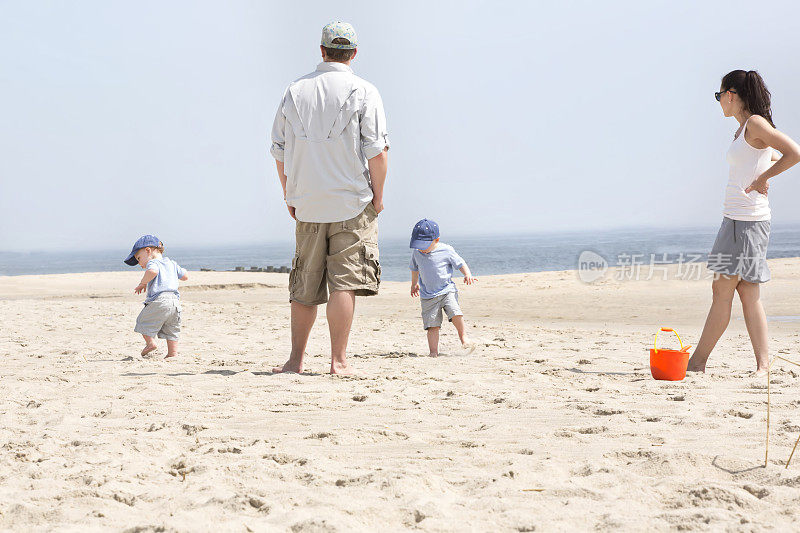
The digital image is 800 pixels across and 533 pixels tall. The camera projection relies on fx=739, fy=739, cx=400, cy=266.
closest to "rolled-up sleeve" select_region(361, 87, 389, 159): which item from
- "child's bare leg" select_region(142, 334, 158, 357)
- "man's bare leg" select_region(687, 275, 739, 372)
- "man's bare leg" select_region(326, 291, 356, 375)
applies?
"man's bare leg" select_region(326, 291, 356, 375)

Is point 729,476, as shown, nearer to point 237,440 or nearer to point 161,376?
point 237,440

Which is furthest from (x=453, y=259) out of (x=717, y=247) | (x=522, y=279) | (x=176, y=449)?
(x=522, y=279)

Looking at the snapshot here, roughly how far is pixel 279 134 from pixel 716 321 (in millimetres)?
3125

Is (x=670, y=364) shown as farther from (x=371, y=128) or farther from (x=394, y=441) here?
(x=371, y=128)

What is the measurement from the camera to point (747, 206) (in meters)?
4.78

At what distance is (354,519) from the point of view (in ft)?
7.59

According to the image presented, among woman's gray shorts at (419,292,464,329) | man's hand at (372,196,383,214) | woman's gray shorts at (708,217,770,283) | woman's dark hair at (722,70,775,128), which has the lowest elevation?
woman's gray shorts at (419,292,464,329)

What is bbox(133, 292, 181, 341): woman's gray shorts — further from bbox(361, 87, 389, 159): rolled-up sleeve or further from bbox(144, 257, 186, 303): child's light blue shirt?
bbox(361, 87, 389, 159): rolled-up sleeve

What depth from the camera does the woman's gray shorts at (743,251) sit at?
15.6 feet

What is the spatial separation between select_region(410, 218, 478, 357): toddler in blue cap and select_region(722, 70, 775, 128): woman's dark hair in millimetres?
2461

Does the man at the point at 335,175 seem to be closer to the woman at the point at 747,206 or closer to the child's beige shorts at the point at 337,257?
the child's beige shorts at the point at 337,257

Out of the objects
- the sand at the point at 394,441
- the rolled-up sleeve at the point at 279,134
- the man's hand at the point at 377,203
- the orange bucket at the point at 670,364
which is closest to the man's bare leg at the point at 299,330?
the sand at the point at 394,441

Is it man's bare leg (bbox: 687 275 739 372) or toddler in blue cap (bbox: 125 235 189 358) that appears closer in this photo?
man's bare leg (bbox: 687 275 739 372)

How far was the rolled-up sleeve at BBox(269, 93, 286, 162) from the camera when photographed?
4.71 m
